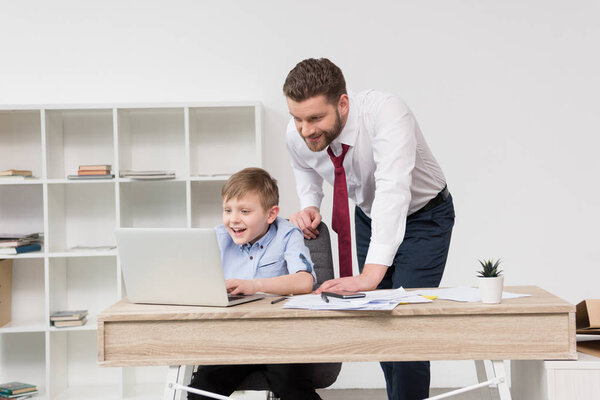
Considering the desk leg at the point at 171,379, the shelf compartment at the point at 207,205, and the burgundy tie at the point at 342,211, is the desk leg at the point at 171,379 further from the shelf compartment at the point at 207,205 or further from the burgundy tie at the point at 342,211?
the shelf compartment at the point at 207,205

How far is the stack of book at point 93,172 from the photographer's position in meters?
3.50

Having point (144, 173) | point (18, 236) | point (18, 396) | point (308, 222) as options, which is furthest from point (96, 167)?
point (308, 222)

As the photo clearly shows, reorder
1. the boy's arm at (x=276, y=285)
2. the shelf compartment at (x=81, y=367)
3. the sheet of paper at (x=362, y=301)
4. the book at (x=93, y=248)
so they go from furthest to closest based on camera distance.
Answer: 1. the shelf compartment at (x=81, y=367)
2. the book at (x=93, y=248)
3. the boy's arm at (x=276, y=285)
4. the sheet of paper at (x=362, y=301)

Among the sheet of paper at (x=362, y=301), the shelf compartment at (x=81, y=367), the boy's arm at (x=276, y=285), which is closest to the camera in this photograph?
the sheet of paper at (x=362, y=301)

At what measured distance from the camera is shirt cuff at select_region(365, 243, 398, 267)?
6.43ft

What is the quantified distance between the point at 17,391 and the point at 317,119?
2.48m

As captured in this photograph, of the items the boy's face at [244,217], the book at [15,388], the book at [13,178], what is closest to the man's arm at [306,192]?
the boy's face at [244,217]

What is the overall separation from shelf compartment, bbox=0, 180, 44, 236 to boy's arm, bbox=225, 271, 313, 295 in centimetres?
226

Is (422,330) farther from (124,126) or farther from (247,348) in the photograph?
(124,126)

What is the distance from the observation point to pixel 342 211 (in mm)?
2312

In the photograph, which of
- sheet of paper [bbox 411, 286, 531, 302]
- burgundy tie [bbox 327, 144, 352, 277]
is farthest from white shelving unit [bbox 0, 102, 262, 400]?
sheet of paper [bbox 411, 286, 531, 302]

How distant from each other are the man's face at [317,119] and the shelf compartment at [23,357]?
96.7 inches

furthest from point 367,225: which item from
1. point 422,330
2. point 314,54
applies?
point 314,54

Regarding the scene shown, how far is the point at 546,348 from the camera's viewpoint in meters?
1.57
